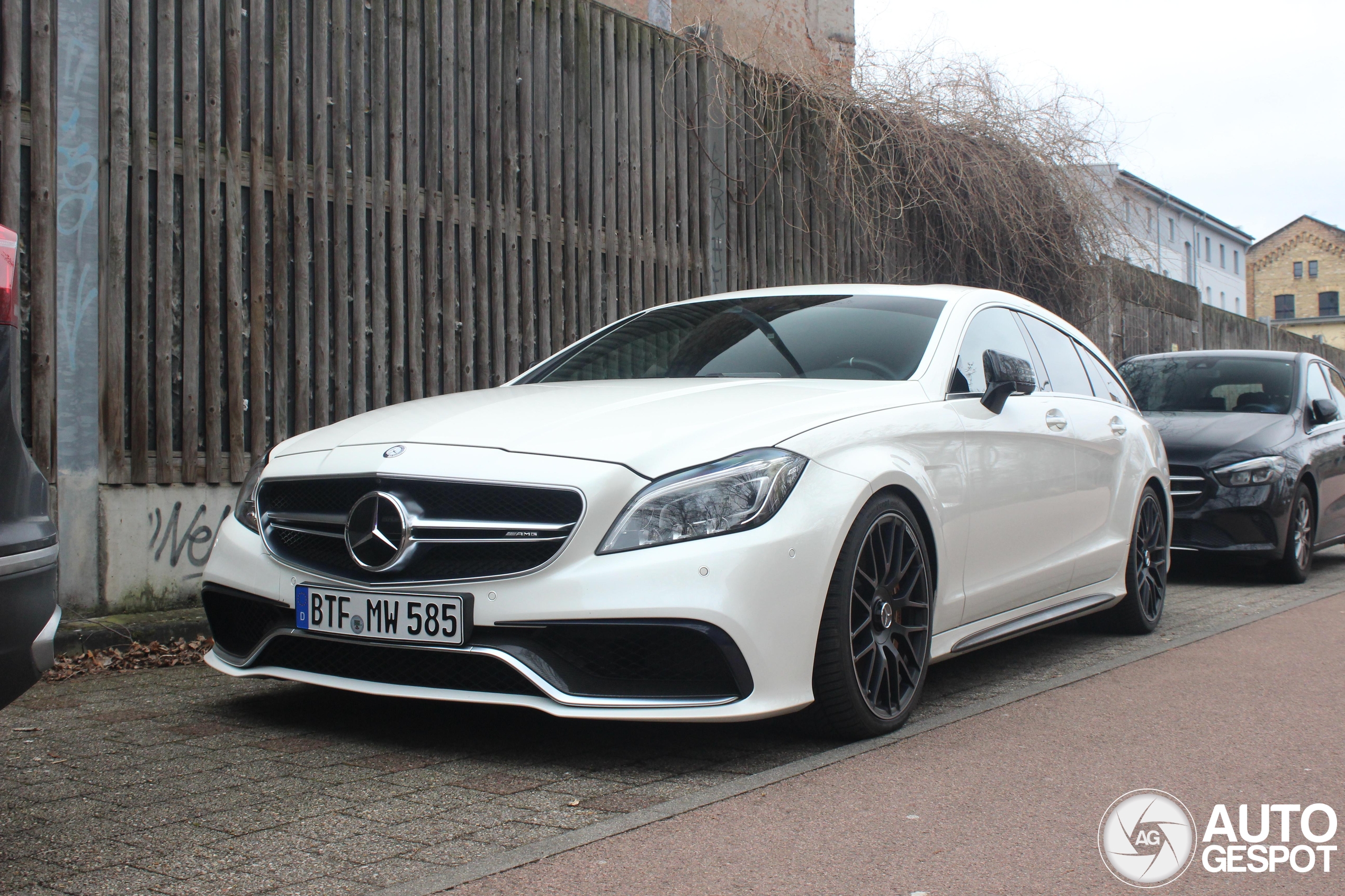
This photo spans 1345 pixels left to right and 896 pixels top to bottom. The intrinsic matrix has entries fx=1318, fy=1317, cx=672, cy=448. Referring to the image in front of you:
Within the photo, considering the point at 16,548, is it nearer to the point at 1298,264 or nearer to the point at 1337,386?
the point at 1337,386

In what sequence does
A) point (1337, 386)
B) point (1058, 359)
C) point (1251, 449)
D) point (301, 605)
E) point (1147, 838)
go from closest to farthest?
1. point (1147, 838)
2. point (301, 605)
3. point (1058, 359)
4. point (1251, 449)
5. point (1337, 386)

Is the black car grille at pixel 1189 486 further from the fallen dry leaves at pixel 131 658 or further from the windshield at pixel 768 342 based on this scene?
the fallen dry leaves at pixel 131 658

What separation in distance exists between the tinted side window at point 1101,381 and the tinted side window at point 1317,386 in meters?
3.53

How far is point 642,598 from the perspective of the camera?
342 cm

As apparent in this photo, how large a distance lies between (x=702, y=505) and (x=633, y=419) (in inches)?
18.9

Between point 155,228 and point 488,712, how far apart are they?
3072mm

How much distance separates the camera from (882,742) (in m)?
3.92

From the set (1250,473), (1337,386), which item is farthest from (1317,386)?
(1250,473)

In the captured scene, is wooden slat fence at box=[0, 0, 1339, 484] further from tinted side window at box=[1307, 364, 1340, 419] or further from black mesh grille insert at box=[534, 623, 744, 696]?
tinted side window at box=[1307, 364, 1340, 419]

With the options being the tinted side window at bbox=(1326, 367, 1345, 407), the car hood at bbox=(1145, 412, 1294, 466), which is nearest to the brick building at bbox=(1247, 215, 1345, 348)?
the tinted side window at bbox=(1326, 367, 1345, 407)

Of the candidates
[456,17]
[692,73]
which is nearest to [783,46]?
[692,73]

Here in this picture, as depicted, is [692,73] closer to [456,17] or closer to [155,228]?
[456,17]

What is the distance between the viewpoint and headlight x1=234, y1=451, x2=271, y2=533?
162 inches

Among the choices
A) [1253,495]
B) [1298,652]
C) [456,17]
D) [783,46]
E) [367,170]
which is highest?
[783,46]
